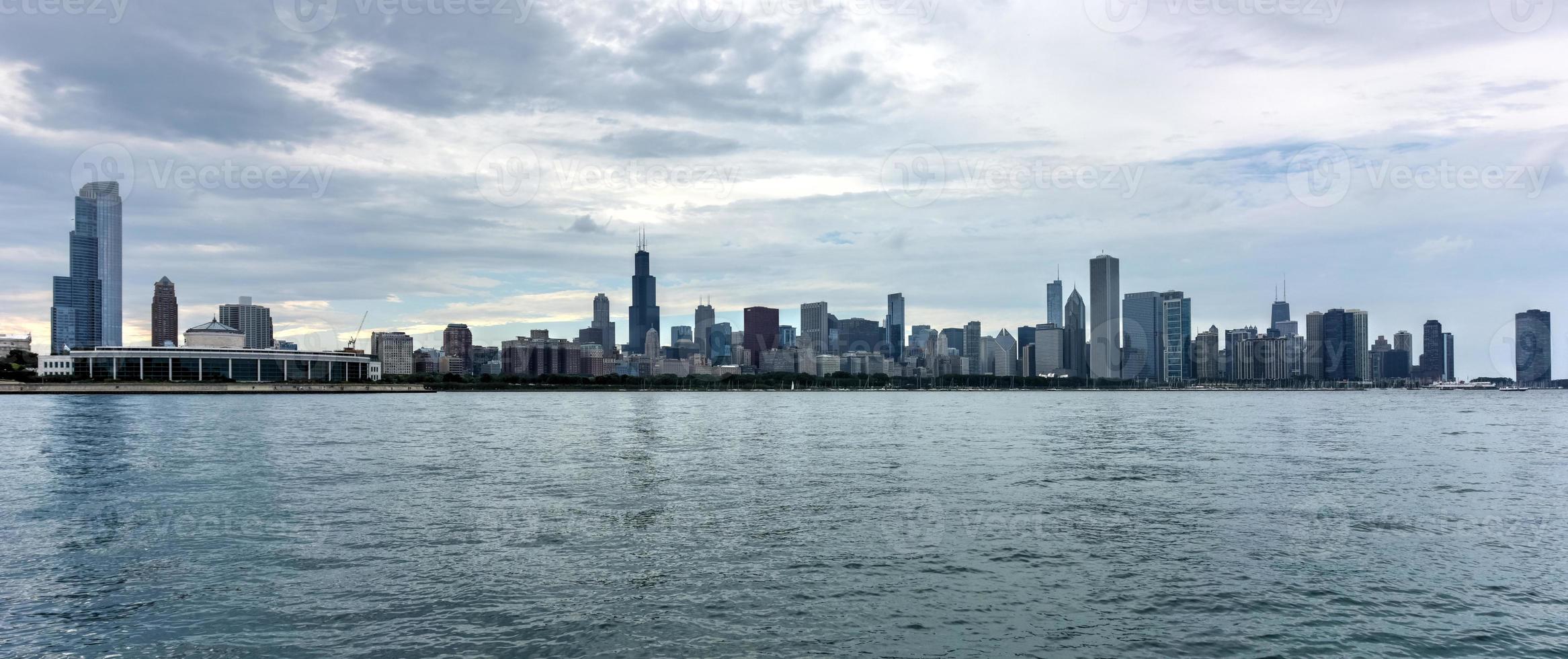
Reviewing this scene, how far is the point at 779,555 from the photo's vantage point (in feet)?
98.9

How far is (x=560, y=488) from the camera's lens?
47.0m

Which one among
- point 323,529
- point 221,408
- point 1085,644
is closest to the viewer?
point 1085,644

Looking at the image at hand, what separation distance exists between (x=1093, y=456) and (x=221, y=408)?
15481 cm

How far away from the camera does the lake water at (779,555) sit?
22.0 m

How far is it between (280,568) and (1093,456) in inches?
2135

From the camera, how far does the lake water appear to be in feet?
72.2

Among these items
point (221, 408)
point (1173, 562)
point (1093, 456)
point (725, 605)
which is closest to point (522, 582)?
point (725, 605)

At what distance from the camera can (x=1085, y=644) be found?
21.5m

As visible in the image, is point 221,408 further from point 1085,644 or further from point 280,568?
point 1085,644

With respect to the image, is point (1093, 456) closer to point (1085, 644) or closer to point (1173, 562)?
point (1173, 562)

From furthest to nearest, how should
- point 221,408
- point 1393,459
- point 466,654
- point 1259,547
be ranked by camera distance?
point 221,408 < point 1393,459 < point 1259,547 < point 466,654

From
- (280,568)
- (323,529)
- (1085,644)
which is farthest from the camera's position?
(323,529)

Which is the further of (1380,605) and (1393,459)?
(1393,459)

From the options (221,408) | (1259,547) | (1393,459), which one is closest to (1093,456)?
(1393,459)
